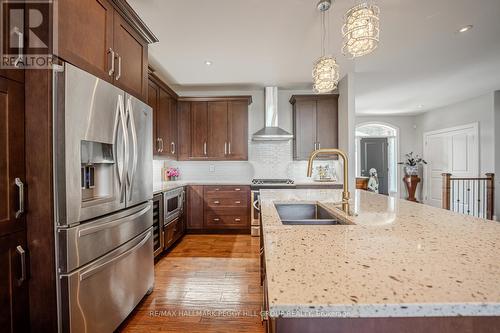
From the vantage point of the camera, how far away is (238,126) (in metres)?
4.27

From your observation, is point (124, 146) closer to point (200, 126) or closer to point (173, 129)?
point (173, 129)

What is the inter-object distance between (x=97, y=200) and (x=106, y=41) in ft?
3.60

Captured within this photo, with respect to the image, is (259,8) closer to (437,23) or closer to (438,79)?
(437,23)

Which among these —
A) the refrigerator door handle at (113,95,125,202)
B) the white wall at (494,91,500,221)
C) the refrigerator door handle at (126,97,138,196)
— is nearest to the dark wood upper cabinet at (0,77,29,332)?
the refrigerator door handle at (113,95,125,202)

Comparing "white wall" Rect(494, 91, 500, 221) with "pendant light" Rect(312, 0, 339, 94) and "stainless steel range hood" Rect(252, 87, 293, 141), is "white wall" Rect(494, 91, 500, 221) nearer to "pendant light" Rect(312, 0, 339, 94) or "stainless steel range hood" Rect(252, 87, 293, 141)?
"stainless steel range hood" Rect(252, 87, 293, 141)

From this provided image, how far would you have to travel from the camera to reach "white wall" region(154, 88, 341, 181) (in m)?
4.58

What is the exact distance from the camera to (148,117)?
7.00 feet

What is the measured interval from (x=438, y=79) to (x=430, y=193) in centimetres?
374

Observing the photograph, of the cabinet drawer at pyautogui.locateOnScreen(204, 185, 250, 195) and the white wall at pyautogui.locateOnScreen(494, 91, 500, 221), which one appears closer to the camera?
the cabinet drawer at pyautogui.locateOnScreen(204, 185, 250, 195)

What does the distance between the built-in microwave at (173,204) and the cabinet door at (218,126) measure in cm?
99

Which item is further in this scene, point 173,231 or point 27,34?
point 173,231

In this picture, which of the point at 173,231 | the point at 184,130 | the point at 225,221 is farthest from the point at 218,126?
the point at 173,231

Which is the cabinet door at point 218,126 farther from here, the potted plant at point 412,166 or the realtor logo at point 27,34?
the potted plant at point 412,166

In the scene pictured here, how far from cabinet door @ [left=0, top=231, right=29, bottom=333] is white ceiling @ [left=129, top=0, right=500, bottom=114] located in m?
2.07
